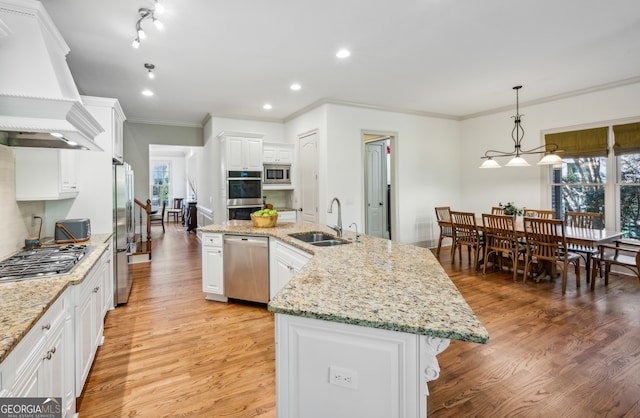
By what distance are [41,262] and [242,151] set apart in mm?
4088

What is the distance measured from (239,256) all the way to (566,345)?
10.3 feet

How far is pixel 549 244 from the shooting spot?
13.1ft

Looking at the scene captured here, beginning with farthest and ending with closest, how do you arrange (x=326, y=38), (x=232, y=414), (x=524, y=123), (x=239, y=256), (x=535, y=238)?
(x=524, y=123) → (x=535, y=238) → (x=239, y=256) → (x=326, y=38) → (x=232, y=414)

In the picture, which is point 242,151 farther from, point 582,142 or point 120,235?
point 582,142

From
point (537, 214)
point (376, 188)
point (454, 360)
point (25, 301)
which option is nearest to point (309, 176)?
point (376, 188)

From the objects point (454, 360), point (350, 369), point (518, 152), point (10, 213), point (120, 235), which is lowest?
point (454, 360)

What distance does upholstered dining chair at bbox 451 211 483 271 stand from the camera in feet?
16.3

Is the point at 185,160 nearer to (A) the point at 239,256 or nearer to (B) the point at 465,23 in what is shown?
(A) the point at 239,256

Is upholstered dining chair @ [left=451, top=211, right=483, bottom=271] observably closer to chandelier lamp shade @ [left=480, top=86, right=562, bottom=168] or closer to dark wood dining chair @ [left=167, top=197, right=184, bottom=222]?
chandelier lamp shade @ [left=480, top=86, right=562, bottom=168]

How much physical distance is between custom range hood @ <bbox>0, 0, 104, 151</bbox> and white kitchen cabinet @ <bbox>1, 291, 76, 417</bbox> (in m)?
1.01

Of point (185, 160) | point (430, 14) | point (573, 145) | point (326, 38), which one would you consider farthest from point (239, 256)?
point (185, 160)

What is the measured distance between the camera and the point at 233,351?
8.50 feet

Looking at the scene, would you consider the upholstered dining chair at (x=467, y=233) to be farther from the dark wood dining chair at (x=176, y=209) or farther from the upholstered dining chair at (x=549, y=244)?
the dark wood dining chair at (x=176, y=209)

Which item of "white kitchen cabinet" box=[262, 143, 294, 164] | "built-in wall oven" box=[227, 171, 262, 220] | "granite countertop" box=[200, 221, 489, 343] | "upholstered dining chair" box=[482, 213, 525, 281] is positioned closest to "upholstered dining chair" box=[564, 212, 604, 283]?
"upholstered dining chair" box=[482, 213, 525, 281]
